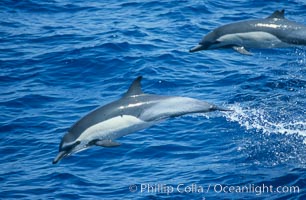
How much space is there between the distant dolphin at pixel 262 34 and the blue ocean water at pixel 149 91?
1.59 meters

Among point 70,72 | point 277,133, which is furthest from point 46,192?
point 70,72

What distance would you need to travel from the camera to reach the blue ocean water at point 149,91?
9.63 metres

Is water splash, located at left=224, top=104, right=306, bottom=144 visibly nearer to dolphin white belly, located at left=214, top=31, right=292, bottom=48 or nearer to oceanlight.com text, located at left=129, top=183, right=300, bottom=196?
dolphin white belly, located at left=214, top=31, right=292, bottom=48

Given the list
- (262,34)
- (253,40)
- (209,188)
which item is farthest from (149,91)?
(209,188)

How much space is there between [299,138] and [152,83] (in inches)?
157

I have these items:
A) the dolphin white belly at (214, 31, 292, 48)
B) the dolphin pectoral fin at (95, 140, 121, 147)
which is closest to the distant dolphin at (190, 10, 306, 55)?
the dolphin white belly at (214, 31, 292, 48)

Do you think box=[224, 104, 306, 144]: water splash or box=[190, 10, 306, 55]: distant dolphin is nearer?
box=[190, 10, 306, 55]: distant dolphin

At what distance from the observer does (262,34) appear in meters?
10.3

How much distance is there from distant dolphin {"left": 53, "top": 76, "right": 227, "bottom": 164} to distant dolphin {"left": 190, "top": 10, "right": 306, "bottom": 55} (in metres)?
1.98

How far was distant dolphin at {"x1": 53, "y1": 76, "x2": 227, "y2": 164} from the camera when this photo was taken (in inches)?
343

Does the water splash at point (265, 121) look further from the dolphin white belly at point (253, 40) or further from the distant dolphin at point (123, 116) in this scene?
the distant dolphin at point (123, 116)

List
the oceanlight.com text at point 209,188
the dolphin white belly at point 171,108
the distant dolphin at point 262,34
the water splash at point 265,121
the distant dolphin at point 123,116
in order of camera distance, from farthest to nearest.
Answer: the water splash at point 265,121
the distant dolphin at point 262,34
the oceanlight.com text at point 209,188
the dolphin white belly at point 171,108
the distant dolphin at point 123,116

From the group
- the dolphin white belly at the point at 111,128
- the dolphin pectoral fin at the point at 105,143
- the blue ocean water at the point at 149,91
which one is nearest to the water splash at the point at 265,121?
the blue ocean water at the point at 149,91

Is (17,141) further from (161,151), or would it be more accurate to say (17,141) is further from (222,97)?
(222,97)
